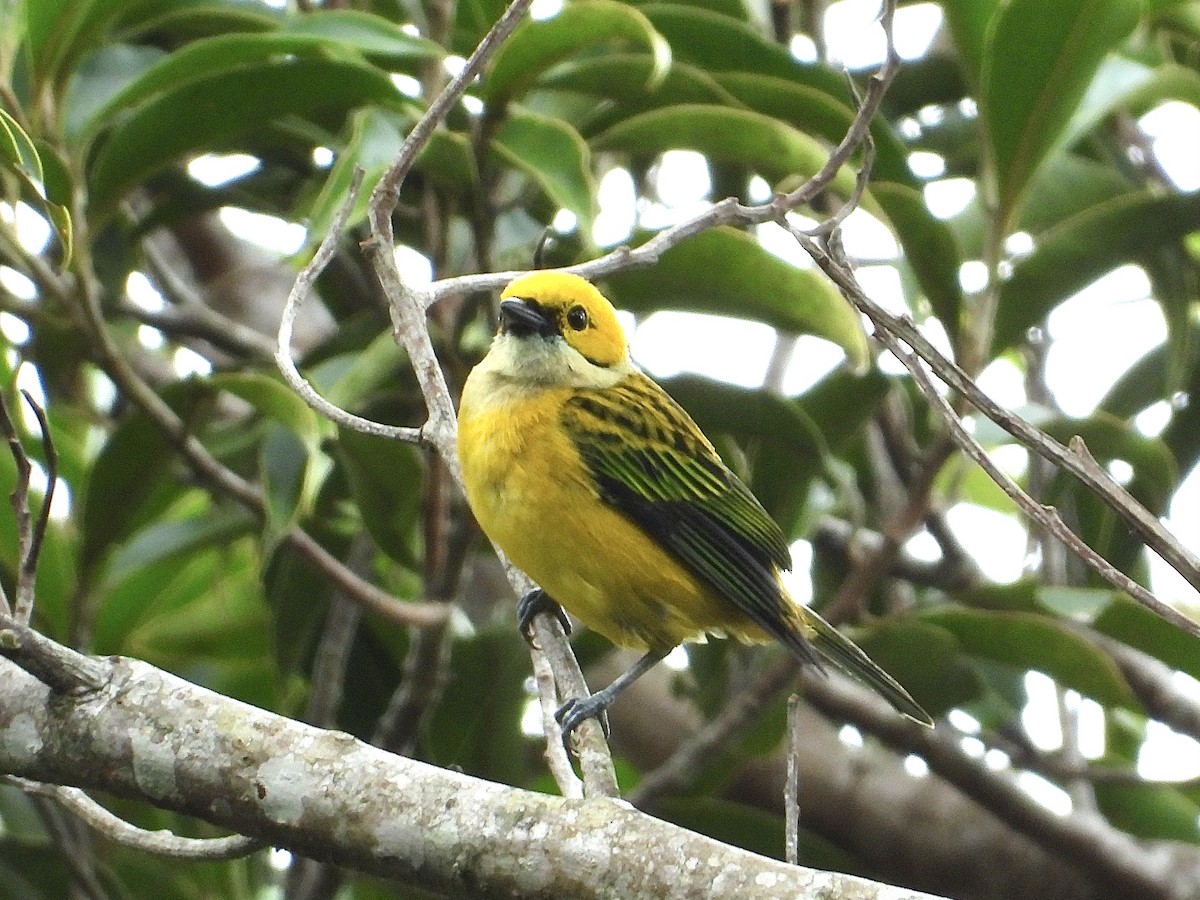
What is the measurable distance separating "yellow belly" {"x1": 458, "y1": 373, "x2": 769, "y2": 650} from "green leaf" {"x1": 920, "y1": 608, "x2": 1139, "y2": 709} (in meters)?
0.61

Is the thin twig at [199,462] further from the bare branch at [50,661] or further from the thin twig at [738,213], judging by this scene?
the bare branch at [50,661]

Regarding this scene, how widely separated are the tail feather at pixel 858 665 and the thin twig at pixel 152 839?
1481 millimetres

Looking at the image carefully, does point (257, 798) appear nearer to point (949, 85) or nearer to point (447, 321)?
point (447, 321)

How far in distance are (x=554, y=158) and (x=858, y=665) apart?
49.5 inches

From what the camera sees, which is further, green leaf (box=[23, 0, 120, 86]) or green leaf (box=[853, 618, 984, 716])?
green leaf (box=[853, 618, 984, 716])

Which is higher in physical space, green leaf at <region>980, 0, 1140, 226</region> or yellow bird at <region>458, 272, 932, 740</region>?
green leaf at <region>980, 0, 1140, 226</region>

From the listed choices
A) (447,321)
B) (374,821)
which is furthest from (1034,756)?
(374,821)

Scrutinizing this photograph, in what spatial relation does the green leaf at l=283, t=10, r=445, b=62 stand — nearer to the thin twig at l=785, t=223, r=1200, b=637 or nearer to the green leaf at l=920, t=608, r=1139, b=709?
the thin twig at l=785, t=223, r=1200, b=637

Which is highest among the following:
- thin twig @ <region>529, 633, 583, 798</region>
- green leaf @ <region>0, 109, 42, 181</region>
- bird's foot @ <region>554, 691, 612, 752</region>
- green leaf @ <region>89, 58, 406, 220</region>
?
green leaf @ <region>89, 58, 406, 220</region>

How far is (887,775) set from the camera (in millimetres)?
4496

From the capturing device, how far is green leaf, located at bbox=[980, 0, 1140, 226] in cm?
335

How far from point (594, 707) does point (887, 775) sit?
2.10 m

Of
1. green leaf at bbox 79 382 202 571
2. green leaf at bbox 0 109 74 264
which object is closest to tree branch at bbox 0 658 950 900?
green leaf at bbox 0 109 74 264

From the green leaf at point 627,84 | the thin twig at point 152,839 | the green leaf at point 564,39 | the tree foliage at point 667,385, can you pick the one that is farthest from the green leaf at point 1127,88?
the thin twig at point 152,839
